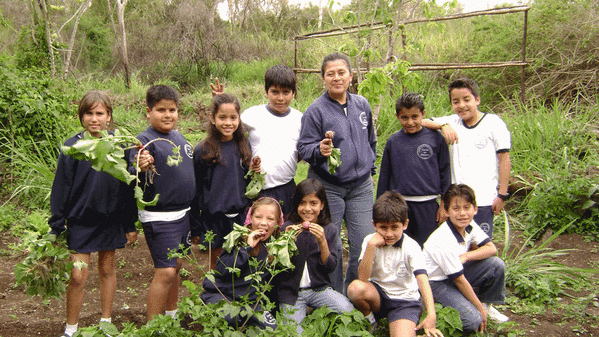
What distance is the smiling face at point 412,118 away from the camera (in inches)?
145

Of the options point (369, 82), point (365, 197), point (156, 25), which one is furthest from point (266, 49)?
point (365, 197)

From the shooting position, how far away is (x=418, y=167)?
12.1 feet

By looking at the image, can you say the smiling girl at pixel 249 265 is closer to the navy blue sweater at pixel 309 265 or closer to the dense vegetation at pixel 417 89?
the navy blue sweater at pixel 309 265

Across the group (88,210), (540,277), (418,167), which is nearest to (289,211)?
(418,167)

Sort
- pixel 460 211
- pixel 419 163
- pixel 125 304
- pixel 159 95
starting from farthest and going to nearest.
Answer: pixel 125 304 → pixel 419 163 → pixel 460 211 → pixel 159 95

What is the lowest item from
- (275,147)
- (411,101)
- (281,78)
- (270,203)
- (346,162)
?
(270,203)

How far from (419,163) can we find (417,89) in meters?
3.27

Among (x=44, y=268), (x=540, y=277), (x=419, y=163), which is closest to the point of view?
(x=44, y=268)

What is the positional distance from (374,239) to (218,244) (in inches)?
43.6

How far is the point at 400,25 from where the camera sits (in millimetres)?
4938

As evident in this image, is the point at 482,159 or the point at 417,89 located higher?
the point at 417,89

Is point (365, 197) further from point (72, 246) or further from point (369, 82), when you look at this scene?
point (72, 246)

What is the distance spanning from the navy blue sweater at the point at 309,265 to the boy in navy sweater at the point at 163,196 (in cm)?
70

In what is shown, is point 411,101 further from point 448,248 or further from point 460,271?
point 460,271
